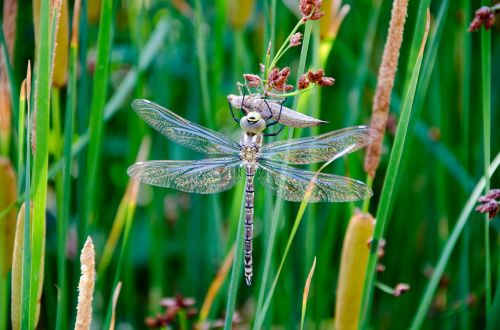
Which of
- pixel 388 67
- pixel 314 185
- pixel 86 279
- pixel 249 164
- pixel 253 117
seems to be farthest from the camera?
pixel 249 164

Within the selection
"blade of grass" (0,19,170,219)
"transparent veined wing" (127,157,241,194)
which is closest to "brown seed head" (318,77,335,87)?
"transparent veined wing" (127,157,241,194)

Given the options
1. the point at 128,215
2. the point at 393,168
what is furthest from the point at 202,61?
the point at 393,168

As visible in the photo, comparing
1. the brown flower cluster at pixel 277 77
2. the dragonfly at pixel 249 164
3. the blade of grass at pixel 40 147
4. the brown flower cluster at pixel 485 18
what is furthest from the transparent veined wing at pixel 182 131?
the brown flower cluster at pixel 485 18

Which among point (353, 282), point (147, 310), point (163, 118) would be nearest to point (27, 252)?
point (163, 118)

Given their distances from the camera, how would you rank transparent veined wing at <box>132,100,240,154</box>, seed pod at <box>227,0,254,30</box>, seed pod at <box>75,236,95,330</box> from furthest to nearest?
1. seed pod at <box>227,0,254,30</box>
2. transparent veined wing at <box>132,100,240,154</box>
3. seed pod at <box>75,236,95,330</box>

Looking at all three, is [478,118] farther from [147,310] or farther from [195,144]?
[147,310]

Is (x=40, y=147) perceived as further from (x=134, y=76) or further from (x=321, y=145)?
(x=134, y=76)

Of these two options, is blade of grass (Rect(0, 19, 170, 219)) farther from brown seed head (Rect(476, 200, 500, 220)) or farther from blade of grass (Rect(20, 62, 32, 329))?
brown seed head (Rect(476, 200, 500, 220))
